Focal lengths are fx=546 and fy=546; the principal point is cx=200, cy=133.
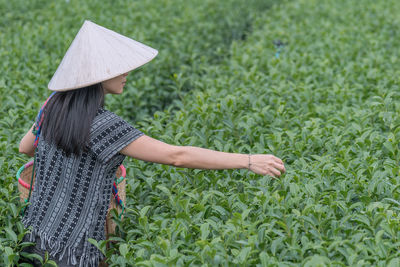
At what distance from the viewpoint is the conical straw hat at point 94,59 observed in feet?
8.25

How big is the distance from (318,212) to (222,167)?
496 mm

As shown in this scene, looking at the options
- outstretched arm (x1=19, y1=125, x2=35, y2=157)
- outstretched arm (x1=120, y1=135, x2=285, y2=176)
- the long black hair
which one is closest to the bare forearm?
outstretched arm (x1=120, y1=135, x2=285, y2=176)

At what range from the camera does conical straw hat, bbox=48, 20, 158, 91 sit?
2516mm

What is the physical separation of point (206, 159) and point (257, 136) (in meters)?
1.27

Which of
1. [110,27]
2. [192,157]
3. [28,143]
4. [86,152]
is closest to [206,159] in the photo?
[192,157]

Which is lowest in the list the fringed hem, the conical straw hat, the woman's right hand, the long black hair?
the fringed hem

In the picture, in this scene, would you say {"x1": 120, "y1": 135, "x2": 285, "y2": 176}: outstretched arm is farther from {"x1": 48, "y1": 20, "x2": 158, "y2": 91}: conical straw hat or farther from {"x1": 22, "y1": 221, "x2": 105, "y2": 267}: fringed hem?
{"x1": 22, "y1": 221, "x2": 105, "y2": 267}: fringed hem

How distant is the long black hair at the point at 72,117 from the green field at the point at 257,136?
54cm

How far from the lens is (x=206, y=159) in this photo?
2.58 m

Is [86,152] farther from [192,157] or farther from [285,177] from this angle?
[285,177]

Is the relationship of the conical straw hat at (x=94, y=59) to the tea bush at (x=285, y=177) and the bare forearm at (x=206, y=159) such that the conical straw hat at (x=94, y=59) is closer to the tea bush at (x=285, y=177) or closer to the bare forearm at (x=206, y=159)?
the bare forearm at (x=206, y=159)

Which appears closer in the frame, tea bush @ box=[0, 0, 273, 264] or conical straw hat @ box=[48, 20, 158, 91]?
conical straw hat @ box=[48, 20, 158, 91]

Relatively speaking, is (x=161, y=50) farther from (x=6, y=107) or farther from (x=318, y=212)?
(x=318, y=212)

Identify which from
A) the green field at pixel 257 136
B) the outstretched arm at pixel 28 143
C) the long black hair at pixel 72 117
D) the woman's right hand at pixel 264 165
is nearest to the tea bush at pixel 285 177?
the green field at pixel 257 136
